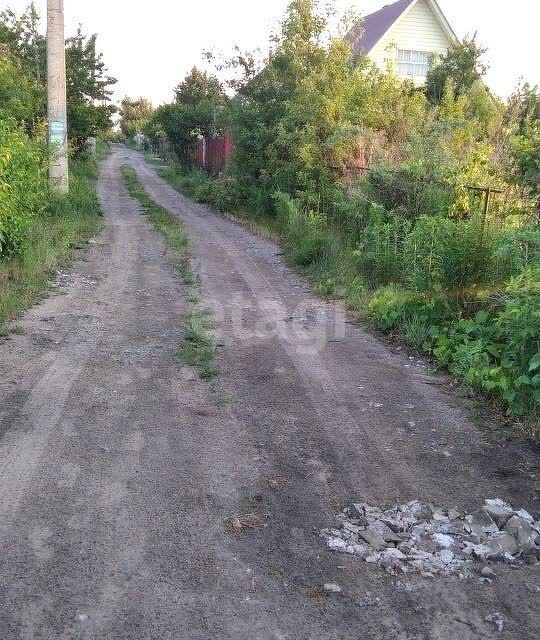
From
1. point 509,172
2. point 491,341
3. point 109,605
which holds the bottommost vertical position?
point 109,605

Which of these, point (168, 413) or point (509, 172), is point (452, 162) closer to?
point (509, 172)

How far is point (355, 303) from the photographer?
8656 mm

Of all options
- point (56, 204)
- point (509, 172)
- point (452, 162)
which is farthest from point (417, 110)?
point (56, 204)

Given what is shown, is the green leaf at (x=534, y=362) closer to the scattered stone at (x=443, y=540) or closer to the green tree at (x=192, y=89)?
the scattered stone at (x=443, y=540)

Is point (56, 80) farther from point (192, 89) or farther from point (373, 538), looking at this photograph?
point (192, 89)

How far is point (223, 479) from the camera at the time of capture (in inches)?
155

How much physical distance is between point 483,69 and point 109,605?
892 inches

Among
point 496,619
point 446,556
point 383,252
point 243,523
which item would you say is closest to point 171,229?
point 383,252

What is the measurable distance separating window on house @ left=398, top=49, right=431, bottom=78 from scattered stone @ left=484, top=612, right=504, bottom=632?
27.0 metres

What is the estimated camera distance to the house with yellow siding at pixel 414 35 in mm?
25938

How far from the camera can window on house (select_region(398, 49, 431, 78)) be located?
26.7 m

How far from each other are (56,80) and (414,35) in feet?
57.8

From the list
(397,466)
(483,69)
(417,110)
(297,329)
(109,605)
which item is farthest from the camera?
(483,69)

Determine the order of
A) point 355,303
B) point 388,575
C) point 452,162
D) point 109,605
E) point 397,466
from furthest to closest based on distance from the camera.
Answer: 1. point 452,162
2. point 355,303
3. point 397,466
4. point 388,575
5. point 109,605
